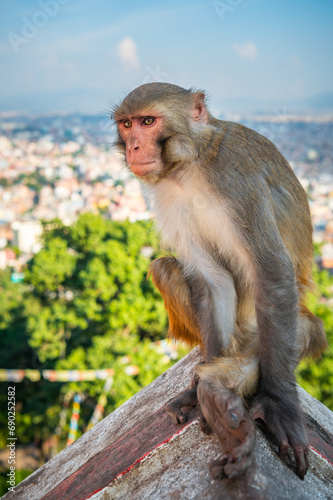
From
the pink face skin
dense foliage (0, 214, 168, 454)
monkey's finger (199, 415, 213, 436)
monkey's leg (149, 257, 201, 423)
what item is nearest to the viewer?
monkey's finger (199, 415, 213, 436)

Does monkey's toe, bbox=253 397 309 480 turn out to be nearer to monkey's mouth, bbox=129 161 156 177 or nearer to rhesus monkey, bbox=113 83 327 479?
rhesus monkey, bbox=113 83 327 479

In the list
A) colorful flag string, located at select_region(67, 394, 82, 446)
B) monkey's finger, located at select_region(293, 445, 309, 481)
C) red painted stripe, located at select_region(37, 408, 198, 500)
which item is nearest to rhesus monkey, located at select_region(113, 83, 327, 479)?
monkey's finger, located at select_region(293, 445, 309, 481)

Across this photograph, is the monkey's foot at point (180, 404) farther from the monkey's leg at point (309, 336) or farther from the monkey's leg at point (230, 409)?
the monkey's leg at point (309, 336)

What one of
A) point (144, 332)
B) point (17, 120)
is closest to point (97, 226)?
point (144, 332)

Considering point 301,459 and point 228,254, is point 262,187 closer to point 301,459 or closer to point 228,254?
point 228,254

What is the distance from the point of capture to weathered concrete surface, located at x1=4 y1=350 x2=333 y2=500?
5.66ft

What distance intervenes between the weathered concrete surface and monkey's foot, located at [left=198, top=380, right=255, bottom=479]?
6 cm

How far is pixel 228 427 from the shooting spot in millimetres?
1761

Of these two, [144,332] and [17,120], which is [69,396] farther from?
[17,120]

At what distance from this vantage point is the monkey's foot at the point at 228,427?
1.65m

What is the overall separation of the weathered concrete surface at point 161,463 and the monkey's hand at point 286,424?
5cm

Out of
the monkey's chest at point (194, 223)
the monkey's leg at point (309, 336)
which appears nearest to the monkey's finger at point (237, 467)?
the monkey's leg at point (309, 336)

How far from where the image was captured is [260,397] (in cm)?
220

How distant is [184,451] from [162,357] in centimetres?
1183
